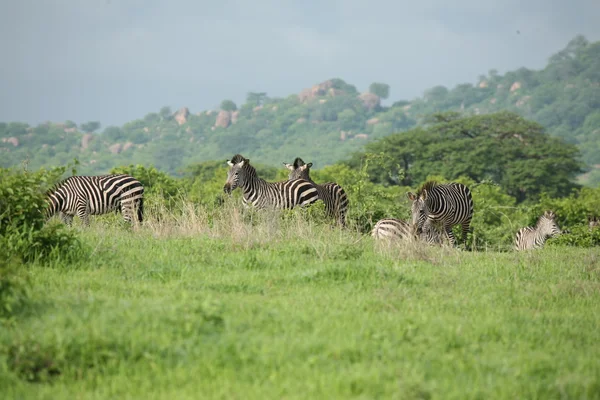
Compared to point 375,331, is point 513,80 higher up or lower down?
higher up

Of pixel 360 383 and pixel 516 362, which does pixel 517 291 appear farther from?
pixel 360 383

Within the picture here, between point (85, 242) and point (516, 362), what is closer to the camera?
point (516, 362)

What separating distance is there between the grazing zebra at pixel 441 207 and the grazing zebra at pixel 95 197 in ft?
18.0

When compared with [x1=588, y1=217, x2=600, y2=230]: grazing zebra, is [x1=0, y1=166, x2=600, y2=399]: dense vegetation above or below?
below

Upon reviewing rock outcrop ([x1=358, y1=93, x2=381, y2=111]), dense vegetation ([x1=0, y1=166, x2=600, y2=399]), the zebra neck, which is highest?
rock outcrop ([x1=358, y1=93, x2=381, y2=111])

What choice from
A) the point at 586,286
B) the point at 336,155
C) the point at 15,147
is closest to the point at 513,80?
the point at 336,155

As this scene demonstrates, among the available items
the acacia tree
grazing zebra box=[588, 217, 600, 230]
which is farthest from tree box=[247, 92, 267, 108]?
grazing zebra box=[588, 217, 600, 230]

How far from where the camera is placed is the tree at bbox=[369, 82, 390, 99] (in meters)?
187

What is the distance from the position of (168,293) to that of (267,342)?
1748mm

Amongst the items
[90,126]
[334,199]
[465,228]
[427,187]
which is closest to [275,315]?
[427,187]

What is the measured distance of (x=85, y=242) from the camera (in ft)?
29.3

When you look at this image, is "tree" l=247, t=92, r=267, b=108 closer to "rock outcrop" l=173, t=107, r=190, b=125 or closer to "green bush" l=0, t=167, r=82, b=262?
"rock outcrop" l=173, t=107, r=190, b=125

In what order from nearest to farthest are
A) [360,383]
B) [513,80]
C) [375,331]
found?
[360,383], [375,331], [513,80]

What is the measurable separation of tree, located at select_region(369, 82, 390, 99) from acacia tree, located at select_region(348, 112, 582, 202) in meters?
112
